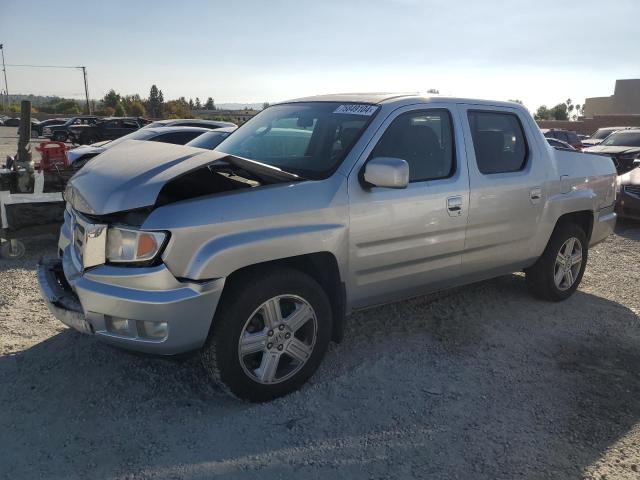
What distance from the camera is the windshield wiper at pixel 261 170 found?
3.13 m

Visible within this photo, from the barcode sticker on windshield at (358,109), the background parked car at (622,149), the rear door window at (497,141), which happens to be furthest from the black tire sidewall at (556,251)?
the background parked car at (622,149)

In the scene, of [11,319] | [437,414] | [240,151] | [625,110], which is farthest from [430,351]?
[625,110]

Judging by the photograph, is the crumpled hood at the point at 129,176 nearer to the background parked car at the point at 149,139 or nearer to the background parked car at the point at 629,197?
the background parked car at the point at 149,139

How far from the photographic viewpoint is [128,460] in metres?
2.74

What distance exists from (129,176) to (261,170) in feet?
2.43

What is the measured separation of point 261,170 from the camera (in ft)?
10.5

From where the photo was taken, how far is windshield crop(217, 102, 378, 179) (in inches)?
145

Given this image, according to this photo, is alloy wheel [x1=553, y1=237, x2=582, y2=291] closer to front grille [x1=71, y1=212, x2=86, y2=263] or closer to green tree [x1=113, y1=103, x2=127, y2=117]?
front grille [x1=71, y1=212, x2=86, y2=263]

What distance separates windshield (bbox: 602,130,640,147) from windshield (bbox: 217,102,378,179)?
13.8 m

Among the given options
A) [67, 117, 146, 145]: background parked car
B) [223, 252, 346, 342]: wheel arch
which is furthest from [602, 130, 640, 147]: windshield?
[67, 117, 146, 145]: background parked car

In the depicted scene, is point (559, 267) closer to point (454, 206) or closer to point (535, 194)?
point (535, 194)

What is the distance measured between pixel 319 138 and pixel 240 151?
645mm

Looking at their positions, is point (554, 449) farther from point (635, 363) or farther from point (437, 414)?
point (635, 363)

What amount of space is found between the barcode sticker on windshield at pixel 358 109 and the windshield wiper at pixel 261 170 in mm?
776
